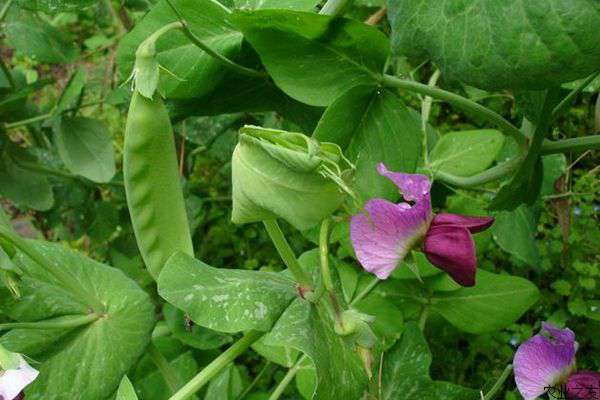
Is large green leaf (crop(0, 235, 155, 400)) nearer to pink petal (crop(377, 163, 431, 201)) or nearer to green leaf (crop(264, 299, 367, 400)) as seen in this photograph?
green leaf (crop(264, 299, 367, 400))

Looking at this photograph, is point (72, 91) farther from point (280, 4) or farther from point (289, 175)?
point (289, 175)

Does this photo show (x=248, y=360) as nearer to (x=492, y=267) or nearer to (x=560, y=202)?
(x=492, y=267)

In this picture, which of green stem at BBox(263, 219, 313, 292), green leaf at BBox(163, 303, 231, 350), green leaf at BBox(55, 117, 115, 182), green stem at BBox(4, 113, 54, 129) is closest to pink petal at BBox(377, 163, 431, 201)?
green stem at BBox(263, 219, 313, 292)

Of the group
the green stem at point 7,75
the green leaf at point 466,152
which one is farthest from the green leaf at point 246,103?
the green stem at point 7,75

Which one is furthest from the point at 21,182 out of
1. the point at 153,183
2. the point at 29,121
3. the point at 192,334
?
the point at 153,183

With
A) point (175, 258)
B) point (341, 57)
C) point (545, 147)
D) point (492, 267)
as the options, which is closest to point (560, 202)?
point (492, 267)

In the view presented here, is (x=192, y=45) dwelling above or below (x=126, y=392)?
above

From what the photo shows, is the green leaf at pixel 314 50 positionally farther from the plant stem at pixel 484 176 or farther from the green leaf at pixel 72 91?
the green leaf at pixel 72 91
